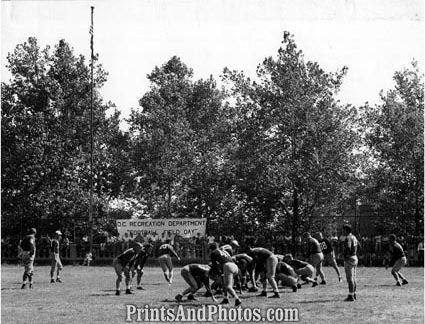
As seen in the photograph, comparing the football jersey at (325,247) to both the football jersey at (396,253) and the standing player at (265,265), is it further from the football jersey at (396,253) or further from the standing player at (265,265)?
the standing player at (265,265)

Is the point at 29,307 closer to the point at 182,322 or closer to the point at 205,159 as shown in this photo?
the point at 182,322

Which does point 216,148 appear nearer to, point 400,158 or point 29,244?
point 400,158

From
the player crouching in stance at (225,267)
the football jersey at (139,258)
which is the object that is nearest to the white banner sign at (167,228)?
the football jersey at (139,258)

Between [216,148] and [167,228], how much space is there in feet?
38.3

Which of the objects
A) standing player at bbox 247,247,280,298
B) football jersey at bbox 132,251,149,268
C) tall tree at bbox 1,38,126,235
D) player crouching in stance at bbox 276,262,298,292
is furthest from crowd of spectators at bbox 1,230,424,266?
standing player at bbox 247,247,280,298

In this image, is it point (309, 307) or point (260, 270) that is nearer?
point (309, 307)

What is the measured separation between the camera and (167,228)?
42.1 metres

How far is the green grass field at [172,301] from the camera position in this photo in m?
16.3

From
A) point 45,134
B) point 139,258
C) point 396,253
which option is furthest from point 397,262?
point 45,134

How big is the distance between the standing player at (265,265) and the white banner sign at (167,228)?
65.5ft

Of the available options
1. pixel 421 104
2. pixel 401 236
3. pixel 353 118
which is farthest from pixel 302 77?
pixel 401 236

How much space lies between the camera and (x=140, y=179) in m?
53.6

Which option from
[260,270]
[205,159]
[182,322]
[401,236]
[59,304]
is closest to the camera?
[182,322]

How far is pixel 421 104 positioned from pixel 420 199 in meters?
5.87
